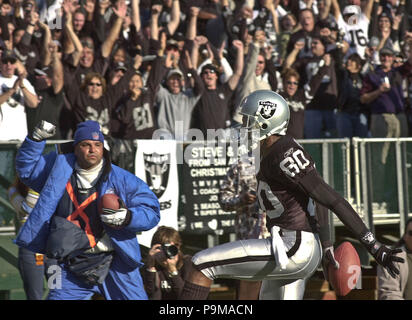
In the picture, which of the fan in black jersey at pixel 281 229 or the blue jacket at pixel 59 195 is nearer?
the fan in black jersey at pixel 281 229

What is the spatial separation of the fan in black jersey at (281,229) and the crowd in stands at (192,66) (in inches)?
136

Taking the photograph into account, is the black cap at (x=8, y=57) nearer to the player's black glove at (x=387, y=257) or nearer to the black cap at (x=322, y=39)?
the black cap at (x=322, y=39)

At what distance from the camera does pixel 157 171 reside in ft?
31.1

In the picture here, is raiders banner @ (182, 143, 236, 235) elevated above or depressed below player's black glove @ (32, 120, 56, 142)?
below

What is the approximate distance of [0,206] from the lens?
9055 millimetres

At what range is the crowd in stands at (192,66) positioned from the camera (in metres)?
10.1

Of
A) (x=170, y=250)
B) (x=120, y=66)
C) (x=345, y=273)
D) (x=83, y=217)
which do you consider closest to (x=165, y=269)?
(x=170, y=250)

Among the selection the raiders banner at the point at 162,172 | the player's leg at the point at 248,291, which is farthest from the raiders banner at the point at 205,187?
the player's leg at the point at 248,291

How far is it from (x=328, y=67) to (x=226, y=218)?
3.12m

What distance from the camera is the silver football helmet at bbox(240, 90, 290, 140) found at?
6.18 m

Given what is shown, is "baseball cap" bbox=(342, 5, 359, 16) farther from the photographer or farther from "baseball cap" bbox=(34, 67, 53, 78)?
the photographer

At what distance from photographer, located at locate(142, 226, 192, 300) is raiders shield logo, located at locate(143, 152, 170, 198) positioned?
1.82ft

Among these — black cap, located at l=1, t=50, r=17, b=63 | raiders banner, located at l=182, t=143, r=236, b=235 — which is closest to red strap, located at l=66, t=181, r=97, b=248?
A: raiders banner, located at l=182, t=143, r=236, b=235
